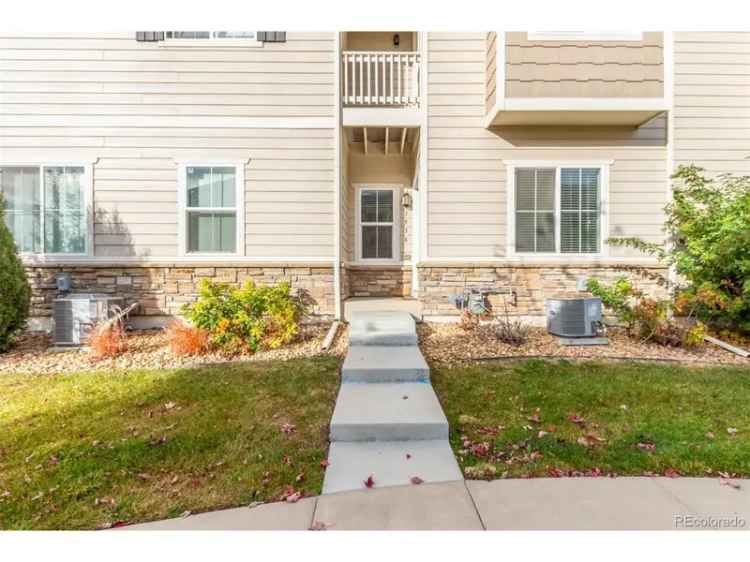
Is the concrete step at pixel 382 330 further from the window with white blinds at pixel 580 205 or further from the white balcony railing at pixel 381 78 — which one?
the white balcony railing at pixel 381 78

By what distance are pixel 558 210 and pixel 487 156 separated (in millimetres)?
1486

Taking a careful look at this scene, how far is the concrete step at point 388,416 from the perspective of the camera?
282 centimetres

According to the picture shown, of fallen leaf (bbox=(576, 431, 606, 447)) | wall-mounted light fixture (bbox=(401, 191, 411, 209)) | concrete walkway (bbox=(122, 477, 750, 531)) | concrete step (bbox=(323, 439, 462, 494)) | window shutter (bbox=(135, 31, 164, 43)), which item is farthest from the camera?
wall-mounted light fixture (bbox=(401, 191, 411, 209))

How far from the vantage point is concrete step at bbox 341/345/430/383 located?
371 cm

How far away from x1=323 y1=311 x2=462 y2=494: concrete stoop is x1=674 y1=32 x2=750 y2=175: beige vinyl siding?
5921mm

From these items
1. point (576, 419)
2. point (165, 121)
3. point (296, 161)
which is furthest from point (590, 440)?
point (165, 121)

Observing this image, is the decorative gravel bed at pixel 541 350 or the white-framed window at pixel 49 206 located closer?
the decorative gravel bed at pixel 541 350

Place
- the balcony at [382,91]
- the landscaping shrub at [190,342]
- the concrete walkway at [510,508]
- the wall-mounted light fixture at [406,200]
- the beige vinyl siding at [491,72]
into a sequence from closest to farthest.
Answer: the concrete walkway at [510,508]
the landscaping shrub at [190,342]
the beige vinyl siding at [491,72]
the balcony at [382,91]
the wall-mounted light fixture at [406,200]

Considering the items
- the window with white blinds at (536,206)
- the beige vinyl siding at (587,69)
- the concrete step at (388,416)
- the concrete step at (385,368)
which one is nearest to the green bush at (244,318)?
the concrete step at (385,368)

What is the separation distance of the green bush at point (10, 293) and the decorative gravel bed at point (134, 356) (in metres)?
0.29

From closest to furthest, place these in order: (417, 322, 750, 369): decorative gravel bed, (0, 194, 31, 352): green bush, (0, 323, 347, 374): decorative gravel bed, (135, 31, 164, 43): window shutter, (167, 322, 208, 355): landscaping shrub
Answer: (0, 323, 347, 374): decorative gravel bed
(417, 322, 750, 369): decorative gravel bed
(167, 322, 208, 355): landscaping shrub
(0, 194, 31, 352): green bush
(135, 31, 164, 43): window shutter

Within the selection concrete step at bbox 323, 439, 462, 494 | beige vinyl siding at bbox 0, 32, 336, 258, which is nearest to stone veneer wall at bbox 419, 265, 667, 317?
beige vinyl siding at bbox 0, 32, 336, 258

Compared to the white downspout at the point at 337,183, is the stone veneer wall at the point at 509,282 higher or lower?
lower

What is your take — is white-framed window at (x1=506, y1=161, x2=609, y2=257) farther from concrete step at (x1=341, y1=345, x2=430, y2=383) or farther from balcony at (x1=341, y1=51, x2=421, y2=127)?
concrete step at (x1=341, y1=345, x2=430, y2=383)
